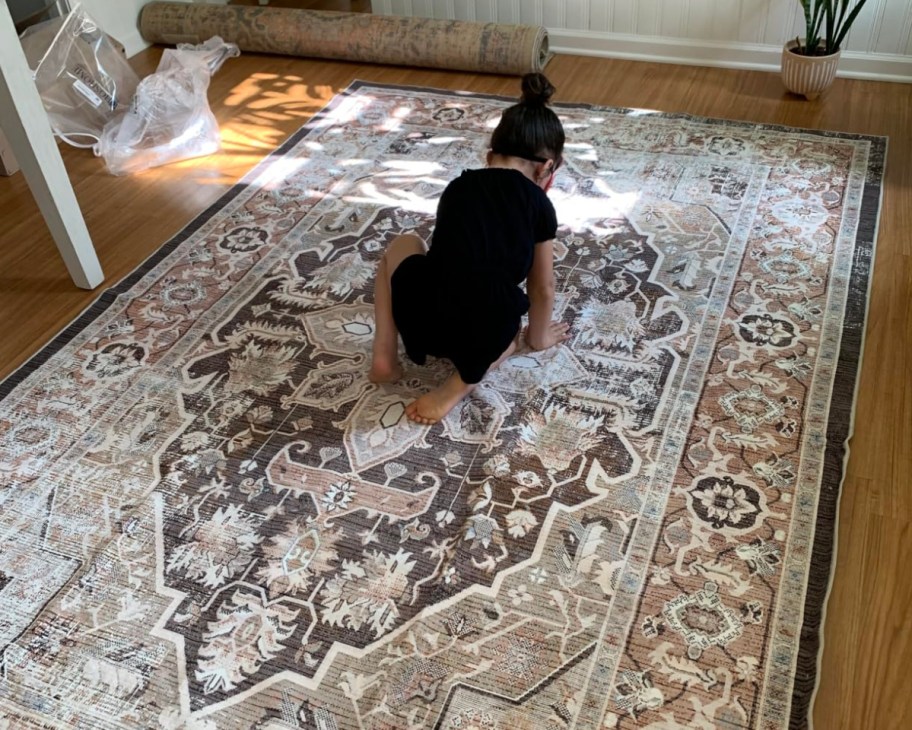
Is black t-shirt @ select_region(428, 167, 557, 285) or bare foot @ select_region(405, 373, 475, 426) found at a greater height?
black t-shirt @ select_region(428, 167, 557, 285)

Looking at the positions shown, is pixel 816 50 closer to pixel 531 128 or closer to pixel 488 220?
pixel 531 128

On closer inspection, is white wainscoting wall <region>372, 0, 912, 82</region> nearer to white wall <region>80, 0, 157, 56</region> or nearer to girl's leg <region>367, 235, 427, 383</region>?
white wall <region>80, 0, 157, 56</region>

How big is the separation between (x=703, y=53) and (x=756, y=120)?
0.62 metres

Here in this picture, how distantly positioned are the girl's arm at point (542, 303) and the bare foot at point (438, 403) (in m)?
0.25

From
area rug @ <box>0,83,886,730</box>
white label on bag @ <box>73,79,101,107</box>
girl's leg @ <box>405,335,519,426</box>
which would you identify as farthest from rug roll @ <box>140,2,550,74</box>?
girl's leg @ <box>405,335,519,426</box>

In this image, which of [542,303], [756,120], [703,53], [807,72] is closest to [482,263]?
[542,303]

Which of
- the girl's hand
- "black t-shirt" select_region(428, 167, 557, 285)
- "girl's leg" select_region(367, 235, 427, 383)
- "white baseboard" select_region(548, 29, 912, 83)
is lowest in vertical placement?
the girl's hand

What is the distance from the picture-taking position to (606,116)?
10.5 feet

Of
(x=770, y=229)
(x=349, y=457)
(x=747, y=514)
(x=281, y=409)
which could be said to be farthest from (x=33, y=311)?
(x=770, y=229)

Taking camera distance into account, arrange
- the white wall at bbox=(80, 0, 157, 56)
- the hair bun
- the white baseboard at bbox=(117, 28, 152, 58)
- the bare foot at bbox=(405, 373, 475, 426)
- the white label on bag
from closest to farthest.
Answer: the hair bun < the bare foot at bbox=(405, 373, 475, 426) < the white label on bag < the white wall at bbox=(80, 0, 157, 56) < the white baseboard at bbox=(117, 28, 152, 58)

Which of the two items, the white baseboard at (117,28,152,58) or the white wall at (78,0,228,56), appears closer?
the white wall at (78,0,228,56)

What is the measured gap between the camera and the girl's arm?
193 centimetres

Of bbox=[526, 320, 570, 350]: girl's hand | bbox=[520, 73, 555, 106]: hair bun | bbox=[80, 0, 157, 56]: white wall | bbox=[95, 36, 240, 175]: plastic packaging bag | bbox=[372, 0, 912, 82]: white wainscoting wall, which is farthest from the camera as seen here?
bbox=[80, 0, 157, 56]: white wall

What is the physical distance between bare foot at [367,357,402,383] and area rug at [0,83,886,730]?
0.04m
